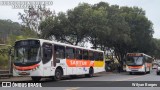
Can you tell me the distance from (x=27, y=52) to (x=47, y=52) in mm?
1438

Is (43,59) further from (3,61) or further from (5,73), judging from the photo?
(3,61)

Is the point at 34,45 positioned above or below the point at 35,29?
below

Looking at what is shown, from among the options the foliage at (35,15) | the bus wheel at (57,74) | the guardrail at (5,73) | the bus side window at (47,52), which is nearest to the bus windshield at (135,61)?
the foliage at (35,15)

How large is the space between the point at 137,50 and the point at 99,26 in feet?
87.8

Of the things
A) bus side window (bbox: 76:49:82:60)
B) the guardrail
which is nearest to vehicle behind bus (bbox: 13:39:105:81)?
bus side window (bbox: 76:49:82:60)

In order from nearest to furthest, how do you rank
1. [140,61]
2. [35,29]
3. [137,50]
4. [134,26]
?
[140,61]
[35,29]
[134,26]
[137,50]

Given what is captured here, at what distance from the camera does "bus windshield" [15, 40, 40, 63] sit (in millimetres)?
22141

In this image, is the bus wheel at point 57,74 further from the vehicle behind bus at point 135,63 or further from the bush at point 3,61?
the vehicle behind bus at point 135,63

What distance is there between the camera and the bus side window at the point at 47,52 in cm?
2261

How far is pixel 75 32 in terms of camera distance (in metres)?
39.8

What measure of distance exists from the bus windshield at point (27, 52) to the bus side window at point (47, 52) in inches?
22.4

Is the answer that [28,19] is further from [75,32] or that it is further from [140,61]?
[140,61]

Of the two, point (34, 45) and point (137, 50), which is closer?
point (34, 45)

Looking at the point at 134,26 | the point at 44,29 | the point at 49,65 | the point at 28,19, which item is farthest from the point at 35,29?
the point at 49,65
